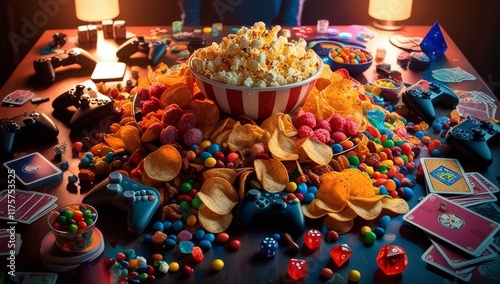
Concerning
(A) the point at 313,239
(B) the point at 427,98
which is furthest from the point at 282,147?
(B) the point at 427,98

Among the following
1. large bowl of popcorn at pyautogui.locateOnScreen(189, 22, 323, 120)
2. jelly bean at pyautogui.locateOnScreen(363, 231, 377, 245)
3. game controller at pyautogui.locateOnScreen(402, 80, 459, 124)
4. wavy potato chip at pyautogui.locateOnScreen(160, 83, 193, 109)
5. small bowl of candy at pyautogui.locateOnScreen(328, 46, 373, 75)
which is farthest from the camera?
small bowl of candy at pyautogui.locateOnScreen(328, 46, 373, 75)

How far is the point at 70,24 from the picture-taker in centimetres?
341

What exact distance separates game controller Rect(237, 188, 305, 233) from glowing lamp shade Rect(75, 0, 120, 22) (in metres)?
1.82

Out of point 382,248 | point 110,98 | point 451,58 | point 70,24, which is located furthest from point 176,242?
point 70,24

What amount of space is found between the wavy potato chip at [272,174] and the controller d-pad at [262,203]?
0.17 ft

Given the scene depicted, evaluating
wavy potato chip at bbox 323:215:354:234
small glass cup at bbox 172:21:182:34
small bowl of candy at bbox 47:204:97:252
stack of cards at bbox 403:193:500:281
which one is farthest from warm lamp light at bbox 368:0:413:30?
small bowl of candy at bbox 47:204:97:252

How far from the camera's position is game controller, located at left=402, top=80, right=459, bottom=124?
1675 mm

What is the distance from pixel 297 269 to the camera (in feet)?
3.45

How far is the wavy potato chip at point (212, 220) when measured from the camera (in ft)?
3.92

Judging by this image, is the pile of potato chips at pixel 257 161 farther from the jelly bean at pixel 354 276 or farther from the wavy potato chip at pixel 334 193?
the jelly bean at pixel 354 276

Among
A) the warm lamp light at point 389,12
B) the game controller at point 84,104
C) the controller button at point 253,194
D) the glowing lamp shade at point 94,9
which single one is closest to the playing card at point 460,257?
the controller button at point 253,194

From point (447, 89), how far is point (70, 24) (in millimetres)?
2541

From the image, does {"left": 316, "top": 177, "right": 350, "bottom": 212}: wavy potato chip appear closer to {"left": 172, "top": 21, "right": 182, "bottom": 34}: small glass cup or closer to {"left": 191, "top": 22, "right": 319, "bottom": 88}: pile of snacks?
{"left": 191, "top": 22, "right": 319, "bottom": 88}: pile of snacks

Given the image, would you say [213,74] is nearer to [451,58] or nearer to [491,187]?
[491,187]
